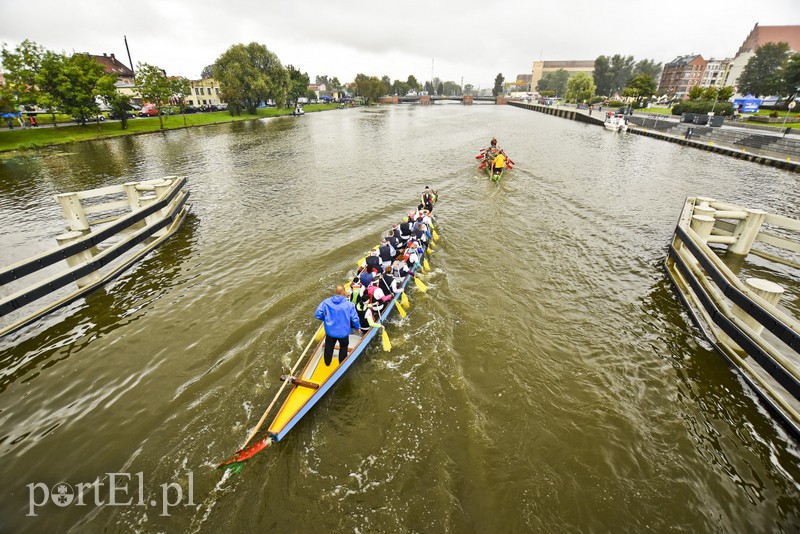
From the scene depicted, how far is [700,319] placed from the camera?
1053 centimetres

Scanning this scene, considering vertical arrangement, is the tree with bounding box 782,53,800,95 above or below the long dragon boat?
above

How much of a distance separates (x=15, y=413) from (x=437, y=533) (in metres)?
9.46

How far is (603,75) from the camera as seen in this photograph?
142500 mm

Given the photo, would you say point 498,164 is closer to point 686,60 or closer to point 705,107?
point 705,107

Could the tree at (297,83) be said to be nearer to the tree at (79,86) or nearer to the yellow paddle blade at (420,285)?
the tree at (79,86)

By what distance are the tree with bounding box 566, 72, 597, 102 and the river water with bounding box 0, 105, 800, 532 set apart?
115306 mm

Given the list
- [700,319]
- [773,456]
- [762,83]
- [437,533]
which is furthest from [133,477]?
[762,83]

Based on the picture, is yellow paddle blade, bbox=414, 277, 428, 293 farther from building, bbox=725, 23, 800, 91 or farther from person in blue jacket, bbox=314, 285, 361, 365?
building, bbox=725, 23, 800, 91

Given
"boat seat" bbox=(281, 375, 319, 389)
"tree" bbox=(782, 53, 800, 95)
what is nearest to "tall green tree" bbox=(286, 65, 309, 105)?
"tree" bbox=(782, 53, 800, 95)

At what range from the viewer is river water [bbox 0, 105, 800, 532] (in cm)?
596

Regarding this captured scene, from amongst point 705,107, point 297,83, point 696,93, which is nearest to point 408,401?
point 705,107

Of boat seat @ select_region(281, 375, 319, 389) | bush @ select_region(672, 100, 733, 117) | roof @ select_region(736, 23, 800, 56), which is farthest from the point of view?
roof @ select_region(736, 23, 800, 56)

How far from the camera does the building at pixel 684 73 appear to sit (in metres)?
133

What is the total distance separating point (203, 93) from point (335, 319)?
122785 millimetres
